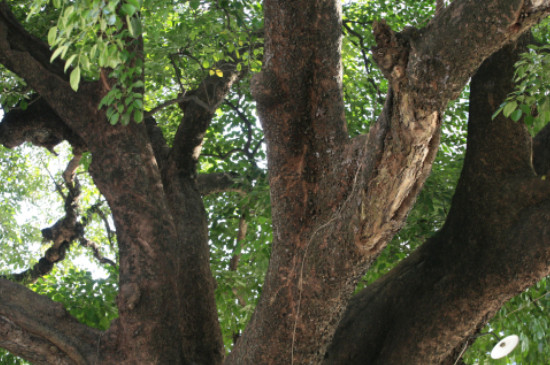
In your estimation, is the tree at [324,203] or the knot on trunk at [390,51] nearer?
the knot on trunk at [390,51]

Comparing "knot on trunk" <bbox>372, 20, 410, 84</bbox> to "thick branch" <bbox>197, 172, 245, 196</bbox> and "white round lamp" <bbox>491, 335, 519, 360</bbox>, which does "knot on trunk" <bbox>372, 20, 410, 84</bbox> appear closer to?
"white round lamp" <bbox>491, 335, 519, 360</bbox>

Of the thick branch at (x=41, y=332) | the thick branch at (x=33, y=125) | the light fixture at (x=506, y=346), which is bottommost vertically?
the light fixture at (x=506, y=346)

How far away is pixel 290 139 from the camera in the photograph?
3361mm

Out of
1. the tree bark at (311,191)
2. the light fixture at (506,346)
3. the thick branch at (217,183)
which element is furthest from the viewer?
the thick branch at (217,183)

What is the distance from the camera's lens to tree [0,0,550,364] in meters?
2.42

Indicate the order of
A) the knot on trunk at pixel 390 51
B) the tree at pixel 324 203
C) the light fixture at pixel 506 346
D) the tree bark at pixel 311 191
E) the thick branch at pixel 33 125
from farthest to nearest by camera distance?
the thick branch at pixel 33 125 < the light fixture at pixel 506 346 < the tree bark at pixel 311 191 < the tree at pixel 324 203 < the knot on trunk at pixel 390 51

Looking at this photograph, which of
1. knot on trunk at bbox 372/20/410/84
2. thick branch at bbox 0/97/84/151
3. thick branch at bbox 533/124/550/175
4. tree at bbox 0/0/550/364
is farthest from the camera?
thick branch at bbox 0/97/84/151

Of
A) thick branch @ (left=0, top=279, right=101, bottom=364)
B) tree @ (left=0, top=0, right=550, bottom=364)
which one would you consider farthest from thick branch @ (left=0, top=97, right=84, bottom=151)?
thick branch @ (left=0, top=279, right=101, bottom=364)

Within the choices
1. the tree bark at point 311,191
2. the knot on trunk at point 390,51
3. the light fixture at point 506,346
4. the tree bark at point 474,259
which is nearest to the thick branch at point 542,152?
the tree bark at point 474,259

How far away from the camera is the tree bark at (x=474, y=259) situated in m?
3.34

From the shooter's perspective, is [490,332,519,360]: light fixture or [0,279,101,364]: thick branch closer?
[490,332,519,360]: light fixture

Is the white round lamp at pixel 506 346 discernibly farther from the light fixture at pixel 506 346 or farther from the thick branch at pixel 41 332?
the thick branch at pixel 41 332

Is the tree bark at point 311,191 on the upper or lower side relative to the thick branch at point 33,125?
lower

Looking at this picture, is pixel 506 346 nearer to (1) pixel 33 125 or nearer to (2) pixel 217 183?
(2) pixel 217 183
